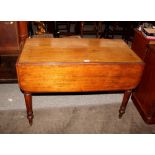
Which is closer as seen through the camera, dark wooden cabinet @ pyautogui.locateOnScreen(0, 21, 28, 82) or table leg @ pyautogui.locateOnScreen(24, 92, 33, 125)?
table leg @ pyautogui.locateOnScreen(24, 92, 33, 125)

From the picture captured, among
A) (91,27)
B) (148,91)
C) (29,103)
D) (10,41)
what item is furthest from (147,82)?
(91,27)

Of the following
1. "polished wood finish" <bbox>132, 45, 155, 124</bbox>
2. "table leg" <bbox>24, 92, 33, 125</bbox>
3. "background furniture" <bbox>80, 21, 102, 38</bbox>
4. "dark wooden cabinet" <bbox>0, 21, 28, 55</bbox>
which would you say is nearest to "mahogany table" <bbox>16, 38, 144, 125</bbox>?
"table leg" <bbox>24, 92, 33, 125</bbox>

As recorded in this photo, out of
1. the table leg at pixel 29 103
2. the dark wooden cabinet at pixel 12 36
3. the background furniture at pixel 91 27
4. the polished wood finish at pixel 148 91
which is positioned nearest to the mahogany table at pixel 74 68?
the table leg at pixel 29 103

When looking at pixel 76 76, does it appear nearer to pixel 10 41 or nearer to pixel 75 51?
pixel 75 51

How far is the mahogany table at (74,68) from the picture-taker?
1651 millimetres

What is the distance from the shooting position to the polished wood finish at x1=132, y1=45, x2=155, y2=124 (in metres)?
2.06

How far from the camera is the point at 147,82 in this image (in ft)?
7.20

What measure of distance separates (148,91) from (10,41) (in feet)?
6.35

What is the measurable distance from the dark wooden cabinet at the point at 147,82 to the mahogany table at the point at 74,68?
32cm

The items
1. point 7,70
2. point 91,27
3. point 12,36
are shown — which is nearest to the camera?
point 12,36

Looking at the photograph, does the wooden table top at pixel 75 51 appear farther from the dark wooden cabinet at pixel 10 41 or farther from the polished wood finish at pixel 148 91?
the dark wooden cabinet at pixel 10 41

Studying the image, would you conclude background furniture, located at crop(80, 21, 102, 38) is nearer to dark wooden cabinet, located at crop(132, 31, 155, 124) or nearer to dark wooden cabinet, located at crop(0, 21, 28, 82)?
dark wooden cabinet, located at crop(0, 21, 28, 82)
